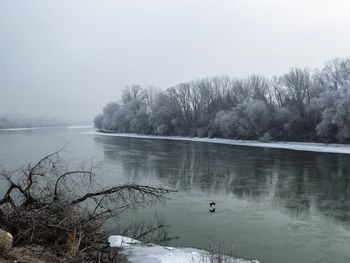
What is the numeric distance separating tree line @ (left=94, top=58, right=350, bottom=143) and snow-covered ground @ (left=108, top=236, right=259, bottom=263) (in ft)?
120

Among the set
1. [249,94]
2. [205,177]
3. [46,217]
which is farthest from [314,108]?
[46,217]

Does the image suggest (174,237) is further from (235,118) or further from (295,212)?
(235,118)

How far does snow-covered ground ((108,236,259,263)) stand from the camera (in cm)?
865

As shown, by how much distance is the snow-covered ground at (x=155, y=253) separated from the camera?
865cm

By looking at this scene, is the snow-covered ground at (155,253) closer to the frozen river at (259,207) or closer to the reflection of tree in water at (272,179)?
the frozen river at (259,207)

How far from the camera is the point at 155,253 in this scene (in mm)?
9172

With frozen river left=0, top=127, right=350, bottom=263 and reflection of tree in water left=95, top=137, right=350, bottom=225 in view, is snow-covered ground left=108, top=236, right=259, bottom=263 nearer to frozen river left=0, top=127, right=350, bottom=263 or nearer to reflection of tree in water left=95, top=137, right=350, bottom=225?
frozen river left=0, top=127, right=350, bottom=263

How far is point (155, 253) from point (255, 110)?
47.7 metres

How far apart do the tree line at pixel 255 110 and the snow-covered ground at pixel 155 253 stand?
36.6 metres

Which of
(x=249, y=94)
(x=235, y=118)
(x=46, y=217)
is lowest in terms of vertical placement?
(x=46, y=217)

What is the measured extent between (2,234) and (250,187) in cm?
1403

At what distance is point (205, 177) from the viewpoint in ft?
72.7

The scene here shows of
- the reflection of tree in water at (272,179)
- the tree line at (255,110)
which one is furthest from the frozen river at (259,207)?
the tree line at (255,110)

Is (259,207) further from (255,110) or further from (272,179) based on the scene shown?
(255,110)
